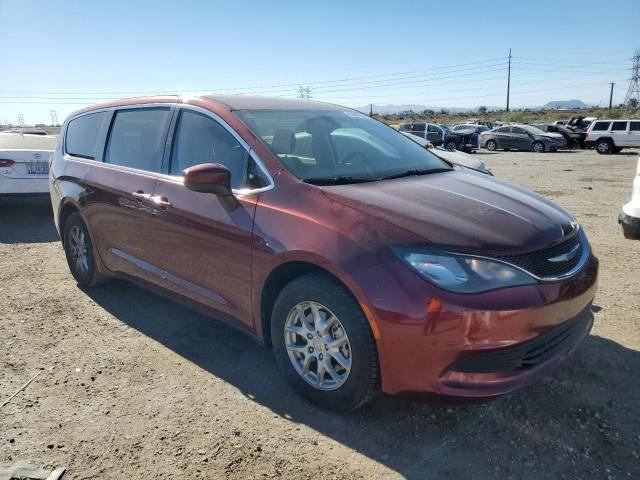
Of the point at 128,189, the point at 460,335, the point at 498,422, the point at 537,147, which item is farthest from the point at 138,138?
the point at 537,147

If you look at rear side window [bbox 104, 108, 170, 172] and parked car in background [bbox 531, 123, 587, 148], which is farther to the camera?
parked car in background [bbox 531, 123, 587, 148]

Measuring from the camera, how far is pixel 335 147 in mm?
3504

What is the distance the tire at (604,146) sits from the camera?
25500 millimetres

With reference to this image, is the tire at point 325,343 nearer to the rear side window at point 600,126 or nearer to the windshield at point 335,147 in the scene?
the windshield at point 335,147

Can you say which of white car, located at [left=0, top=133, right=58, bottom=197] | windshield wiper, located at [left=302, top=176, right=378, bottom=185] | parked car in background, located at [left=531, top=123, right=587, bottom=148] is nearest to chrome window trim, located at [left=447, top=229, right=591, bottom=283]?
windshield wiper, located at [left=302, top=176, right=378, bottom=185]

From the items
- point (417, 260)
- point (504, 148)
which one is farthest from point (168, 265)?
point (504, 148)

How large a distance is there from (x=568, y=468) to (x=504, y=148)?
29.4m

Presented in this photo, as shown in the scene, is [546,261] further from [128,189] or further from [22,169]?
[22,169]

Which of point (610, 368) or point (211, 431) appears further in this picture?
point (610, 368)

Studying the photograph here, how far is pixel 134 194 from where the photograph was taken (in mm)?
3836

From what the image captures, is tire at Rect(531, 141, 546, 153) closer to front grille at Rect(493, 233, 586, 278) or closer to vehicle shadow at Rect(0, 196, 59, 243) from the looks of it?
vehicle shadow at Rect(0, 196, 59, 243)

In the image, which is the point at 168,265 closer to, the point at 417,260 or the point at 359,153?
the point at 359,153

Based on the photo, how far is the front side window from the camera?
3.20 metres

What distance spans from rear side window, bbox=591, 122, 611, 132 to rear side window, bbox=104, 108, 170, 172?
1073 inches
